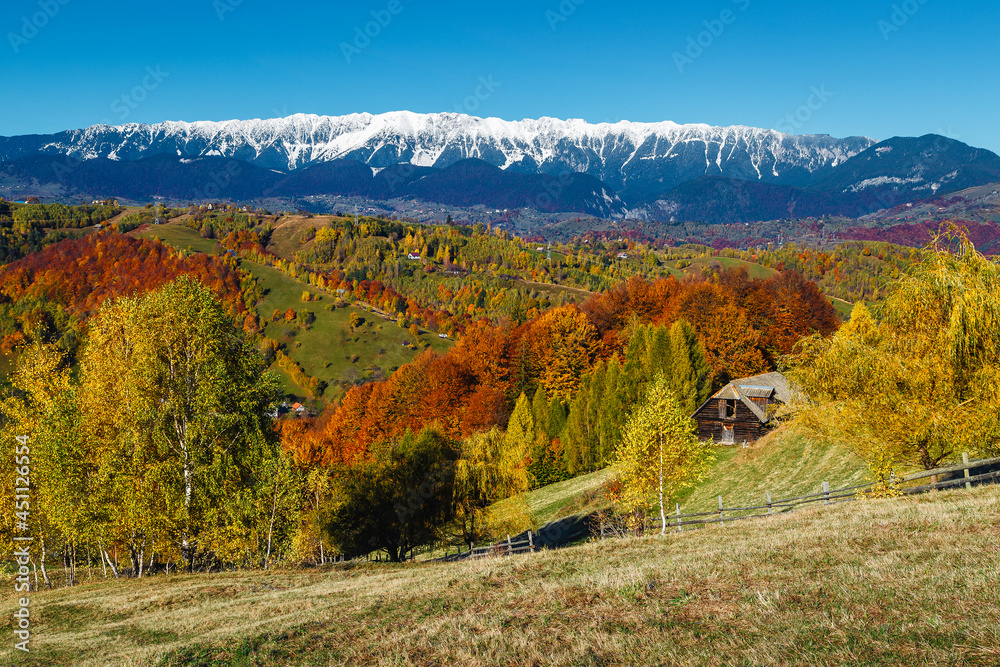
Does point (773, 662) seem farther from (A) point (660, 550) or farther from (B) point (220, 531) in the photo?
(B) point (220, 531)

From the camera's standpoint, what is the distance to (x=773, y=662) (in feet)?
26.9

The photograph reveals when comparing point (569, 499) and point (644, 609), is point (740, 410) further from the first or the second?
point (644, 609)

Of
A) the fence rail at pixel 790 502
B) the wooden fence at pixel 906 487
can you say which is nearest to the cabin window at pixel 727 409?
the fence rail at pixel 790 502

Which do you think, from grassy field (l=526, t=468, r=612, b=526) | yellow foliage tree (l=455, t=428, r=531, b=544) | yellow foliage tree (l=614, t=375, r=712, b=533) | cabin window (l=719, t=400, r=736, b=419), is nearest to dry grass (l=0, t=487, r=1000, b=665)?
yellow foliage tree (l=614, t=375, r=712, b=533)

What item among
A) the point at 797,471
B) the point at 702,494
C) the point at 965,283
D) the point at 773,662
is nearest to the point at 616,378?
the point at 702,494

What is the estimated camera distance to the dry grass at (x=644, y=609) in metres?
9.01

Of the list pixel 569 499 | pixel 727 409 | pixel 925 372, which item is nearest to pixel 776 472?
pixel 569 499

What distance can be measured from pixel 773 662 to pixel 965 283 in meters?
22.3

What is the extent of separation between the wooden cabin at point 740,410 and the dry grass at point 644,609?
45.8 m

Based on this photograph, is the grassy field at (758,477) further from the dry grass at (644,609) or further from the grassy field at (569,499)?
the dry grass at (644,609)

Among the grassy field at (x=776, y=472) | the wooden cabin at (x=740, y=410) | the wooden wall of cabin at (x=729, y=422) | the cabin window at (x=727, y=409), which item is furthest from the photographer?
the cabin window at (x=727, y=409)

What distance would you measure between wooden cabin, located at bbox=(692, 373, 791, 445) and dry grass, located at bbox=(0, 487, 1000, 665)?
4579 cm

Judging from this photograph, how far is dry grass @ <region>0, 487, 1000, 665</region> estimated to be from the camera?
901 cm

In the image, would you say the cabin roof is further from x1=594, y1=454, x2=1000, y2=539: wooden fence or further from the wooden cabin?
x1=594, y1=454, x2=1000, y2=539: wooden fence
